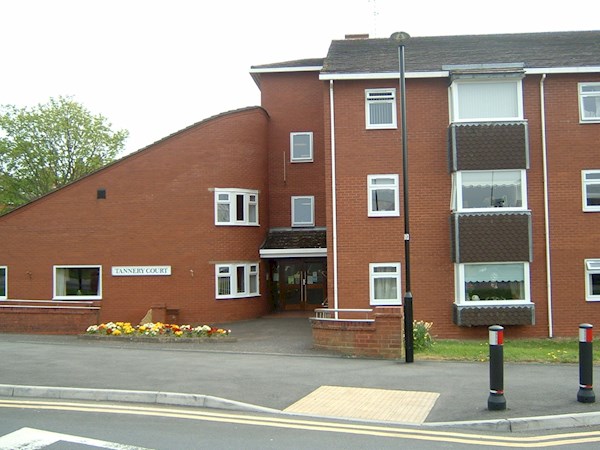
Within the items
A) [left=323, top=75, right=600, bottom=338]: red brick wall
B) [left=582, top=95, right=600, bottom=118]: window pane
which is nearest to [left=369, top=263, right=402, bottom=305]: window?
[left=323, top=75, right=600, bottom=338]: red brick wall

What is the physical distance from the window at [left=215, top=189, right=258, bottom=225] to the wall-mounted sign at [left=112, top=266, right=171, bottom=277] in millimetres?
2572

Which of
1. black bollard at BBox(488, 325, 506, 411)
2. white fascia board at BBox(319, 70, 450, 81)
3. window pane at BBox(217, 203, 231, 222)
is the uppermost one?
white fascia board at BBox(319, 70, 450, 81)

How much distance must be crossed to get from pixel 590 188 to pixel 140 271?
50.8ft

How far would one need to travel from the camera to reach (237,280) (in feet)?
79.9

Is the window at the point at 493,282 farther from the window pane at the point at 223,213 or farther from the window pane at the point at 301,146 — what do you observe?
the window pane at the point at 301,146

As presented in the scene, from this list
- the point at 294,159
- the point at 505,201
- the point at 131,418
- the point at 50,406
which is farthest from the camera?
the point at 294,159

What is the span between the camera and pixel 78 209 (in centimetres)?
2391

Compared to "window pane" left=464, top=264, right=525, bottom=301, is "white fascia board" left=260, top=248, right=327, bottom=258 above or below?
above

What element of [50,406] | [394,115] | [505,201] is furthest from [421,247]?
[50,406]

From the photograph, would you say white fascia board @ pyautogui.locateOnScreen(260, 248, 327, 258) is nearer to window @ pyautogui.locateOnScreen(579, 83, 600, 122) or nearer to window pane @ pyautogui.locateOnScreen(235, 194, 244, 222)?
window pane @ pyautogui.locateOnScreen(235, 194, 244, 222)

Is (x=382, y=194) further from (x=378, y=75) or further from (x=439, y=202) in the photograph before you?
(x=378, y=75)

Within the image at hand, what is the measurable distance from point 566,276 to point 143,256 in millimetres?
14376

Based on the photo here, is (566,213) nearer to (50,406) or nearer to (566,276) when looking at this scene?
(566,276)

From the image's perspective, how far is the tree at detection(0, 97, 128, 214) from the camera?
3988cm
